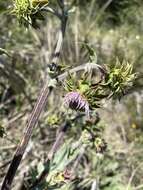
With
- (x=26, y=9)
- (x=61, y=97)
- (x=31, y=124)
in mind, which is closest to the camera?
(x=26, y=9)

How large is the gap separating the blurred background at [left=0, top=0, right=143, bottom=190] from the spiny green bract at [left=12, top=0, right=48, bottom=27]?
1.55 feet

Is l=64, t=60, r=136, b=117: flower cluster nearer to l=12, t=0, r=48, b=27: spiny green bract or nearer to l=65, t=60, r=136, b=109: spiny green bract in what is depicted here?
l=65, t=60, r=136, b=109: spiny green bract

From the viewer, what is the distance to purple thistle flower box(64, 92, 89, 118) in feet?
5.51

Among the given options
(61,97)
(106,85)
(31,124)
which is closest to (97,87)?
(106,85)

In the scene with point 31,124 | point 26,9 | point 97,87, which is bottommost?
point 31,124

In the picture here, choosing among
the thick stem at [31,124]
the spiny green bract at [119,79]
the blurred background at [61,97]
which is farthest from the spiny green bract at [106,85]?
the blurred background at [61,97]

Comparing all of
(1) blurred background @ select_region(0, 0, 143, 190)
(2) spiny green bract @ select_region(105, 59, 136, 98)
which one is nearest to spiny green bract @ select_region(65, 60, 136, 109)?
(2) spiny green bract @ select_region(105, 59, 136, 98)

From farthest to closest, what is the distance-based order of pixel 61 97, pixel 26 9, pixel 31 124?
pixel 61 97, pixel 31 124, pixel 26 9

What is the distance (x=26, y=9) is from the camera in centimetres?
166

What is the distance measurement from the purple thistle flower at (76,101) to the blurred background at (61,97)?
0.46 meters

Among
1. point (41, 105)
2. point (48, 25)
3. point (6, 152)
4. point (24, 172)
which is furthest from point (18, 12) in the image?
point (48, 25)

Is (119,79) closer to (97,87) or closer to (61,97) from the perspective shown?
(97,87)

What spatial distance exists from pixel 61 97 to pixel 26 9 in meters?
1.46

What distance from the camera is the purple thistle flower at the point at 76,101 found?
168 cm
